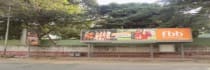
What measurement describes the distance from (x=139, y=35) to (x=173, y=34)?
2.93 metres

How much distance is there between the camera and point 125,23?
36781 mm

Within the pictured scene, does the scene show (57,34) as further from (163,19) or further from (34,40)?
(163,19)

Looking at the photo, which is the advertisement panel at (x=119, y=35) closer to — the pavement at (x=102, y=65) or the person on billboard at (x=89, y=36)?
the person on billboard at (x=89, y=36)

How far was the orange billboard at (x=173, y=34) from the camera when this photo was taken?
32.3m

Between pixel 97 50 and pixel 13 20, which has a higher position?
pixel 13 20

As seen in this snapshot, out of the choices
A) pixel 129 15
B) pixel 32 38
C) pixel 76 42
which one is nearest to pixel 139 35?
pixel 129 15

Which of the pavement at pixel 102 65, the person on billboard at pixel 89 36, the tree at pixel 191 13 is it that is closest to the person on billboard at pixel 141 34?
the pavement at pixel 102 65

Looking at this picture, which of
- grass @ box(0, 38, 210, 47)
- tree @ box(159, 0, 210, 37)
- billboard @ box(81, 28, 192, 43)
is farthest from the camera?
grass @ box(0, 38, 210, 47)

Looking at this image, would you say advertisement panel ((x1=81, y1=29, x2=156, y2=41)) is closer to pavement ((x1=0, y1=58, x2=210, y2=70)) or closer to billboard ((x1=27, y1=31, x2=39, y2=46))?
pavement ((x1=0, y1=58, x2=210, y2=70))

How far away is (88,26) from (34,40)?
5760 mm

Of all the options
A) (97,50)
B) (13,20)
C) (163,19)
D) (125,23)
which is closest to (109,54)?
(97,50)

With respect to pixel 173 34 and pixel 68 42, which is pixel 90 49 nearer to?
pixel 68 42

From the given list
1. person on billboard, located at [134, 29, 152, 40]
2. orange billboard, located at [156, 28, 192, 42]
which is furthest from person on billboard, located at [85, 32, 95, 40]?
orange billboard, located at [156, 28, 192, 42]

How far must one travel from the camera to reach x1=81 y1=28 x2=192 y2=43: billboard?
32.5m
